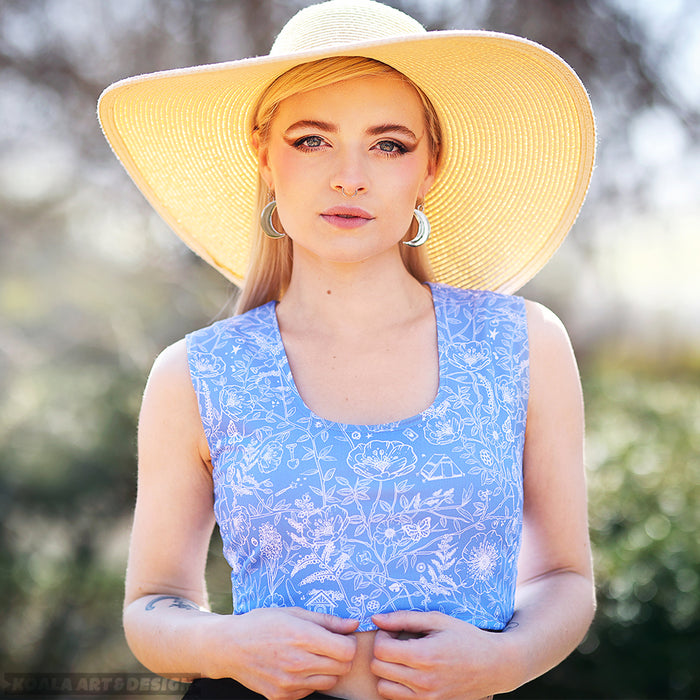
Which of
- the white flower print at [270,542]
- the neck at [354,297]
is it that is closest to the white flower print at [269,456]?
the white flower print at [270,542]

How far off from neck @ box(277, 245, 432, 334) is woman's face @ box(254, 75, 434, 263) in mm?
120

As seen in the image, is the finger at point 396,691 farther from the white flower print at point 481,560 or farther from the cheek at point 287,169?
the cheek at point 287,169

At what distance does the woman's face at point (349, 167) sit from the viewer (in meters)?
1.95

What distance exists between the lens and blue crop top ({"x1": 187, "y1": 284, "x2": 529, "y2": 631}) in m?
1.84

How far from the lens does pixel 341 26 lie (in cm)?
200

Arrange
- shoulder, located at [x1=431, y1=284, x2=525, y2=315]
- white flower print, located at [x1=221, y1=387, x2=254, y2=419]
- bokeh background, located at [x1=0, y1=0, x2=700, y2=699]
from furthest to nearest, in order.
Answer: bokeh background, located at [x1=0, y1=0, x2=700, y2=699] < shoulder, located at [x1=431, y1=284, x2=525, y2=315] < white flower print, located at [x1=221, y1=387, x2=254, y2=419]

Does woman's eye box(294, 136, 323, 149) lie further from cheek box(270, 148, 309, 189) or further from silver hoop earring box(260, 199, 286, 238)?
silver hoop earring box(260, 199, 286, 238)

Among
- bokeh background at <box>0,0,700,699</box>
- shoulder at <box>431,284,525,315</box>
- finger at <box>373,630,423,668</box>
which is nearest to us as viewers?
finger at <box>373,630,423,668</box>

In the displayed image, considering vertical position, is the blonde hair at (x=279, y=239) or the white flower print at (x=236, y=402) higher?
the blonde hair at (x=279, y=239)

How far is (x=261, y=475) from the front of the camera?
74.7 inches

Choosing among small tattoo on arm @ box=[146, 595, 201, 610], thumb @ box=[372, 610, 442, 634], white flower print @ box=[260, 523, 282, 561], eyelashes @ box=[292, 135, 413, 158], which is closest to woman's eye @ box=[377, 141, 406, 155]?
eyelashes @ box=[292, 135, 413, 158]

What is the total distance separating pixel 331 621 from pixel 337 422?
40 cm

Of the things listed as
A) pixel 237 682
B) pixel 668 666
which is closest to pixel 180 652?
pixel 237 682

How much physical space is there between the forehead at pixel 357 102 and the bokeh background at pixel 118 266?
2.61 metres
